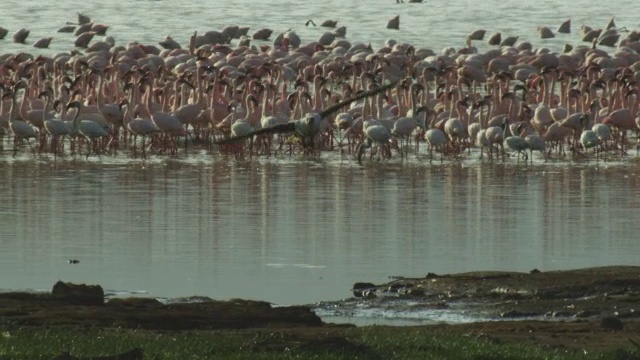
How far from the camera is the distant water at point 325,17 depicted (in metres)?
52.3

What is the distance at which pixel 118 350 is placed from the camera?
1014 centimetres

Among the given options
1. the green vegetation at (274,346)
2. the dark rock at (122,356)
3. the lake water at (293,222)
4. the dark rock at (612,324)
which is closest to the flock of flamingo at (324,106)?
the lake water at (293,222)

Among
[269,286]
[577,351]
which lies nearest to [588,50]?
[269,286]

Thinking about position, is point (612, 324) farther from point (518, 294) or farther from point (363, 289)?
point (363, 289)

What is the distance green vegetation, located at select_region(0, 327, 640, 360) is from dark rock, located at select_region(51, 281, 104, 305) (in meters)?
1.44

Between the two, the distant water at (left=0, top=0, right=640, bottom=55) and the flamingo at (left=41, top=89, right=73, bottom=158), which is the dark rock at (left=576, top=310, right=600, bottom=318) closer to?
the flamingo at (left=41, top=89, right=73, bottom=158)

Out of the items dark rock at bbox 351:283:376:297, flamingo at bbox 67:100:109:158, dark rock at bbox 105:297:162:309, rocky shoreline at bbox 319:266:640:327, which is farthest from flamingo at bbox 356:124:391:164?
dark rock at bbox 105:297:162:309

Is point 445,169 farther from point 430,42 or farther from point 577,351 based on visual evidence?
point 430,42

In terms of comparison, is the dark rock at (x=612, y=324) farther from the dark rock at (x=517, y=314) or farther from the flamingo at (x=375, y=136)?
the flamingo at (x=375, y=136)

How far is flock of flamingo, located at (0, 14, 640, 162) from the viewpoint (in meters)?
28.6

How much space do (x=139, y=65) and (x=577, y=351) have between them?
2983 cm

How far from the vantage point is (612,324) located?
11.9 metres

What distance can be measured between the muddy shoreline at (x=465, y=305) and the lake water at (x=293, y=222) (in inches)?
36.2

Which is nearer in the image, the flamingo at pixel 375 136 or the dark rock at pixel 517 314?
the dark rock at pixel 517 314
